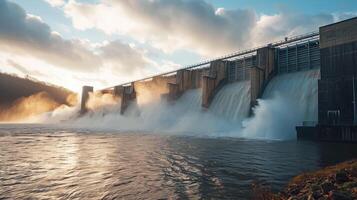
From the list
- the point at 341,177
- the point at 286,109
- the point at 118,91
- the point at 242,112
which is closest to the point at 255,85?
the point at 242,112

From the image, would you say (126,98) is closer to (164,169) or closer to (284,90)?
(284,90)

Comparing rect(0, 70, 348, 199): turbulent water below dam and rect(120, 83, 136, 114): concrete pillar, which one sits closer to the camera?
rect(0, 70, 348, 199): turbulent water below dam

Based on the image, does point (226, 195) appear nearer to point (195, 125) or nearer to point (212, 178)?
point (212, 178)

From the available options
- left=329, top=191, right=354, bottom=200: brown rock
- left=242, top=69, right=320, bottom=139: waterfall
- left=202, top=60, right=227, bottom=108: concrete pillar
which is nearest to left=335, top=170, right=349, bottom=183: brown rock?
left=329, top=191, right=354, bottom=200: brown rock

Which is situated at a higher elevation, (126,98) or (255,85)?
(126,98)

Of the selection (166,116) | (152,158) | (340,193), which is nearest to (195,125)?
(166,116)

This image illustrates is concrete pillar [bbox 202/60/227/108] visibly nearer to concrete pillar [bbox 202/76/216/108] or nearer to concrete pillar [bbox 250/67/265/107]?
concrete pillar [bbox 202/76/216/108]
